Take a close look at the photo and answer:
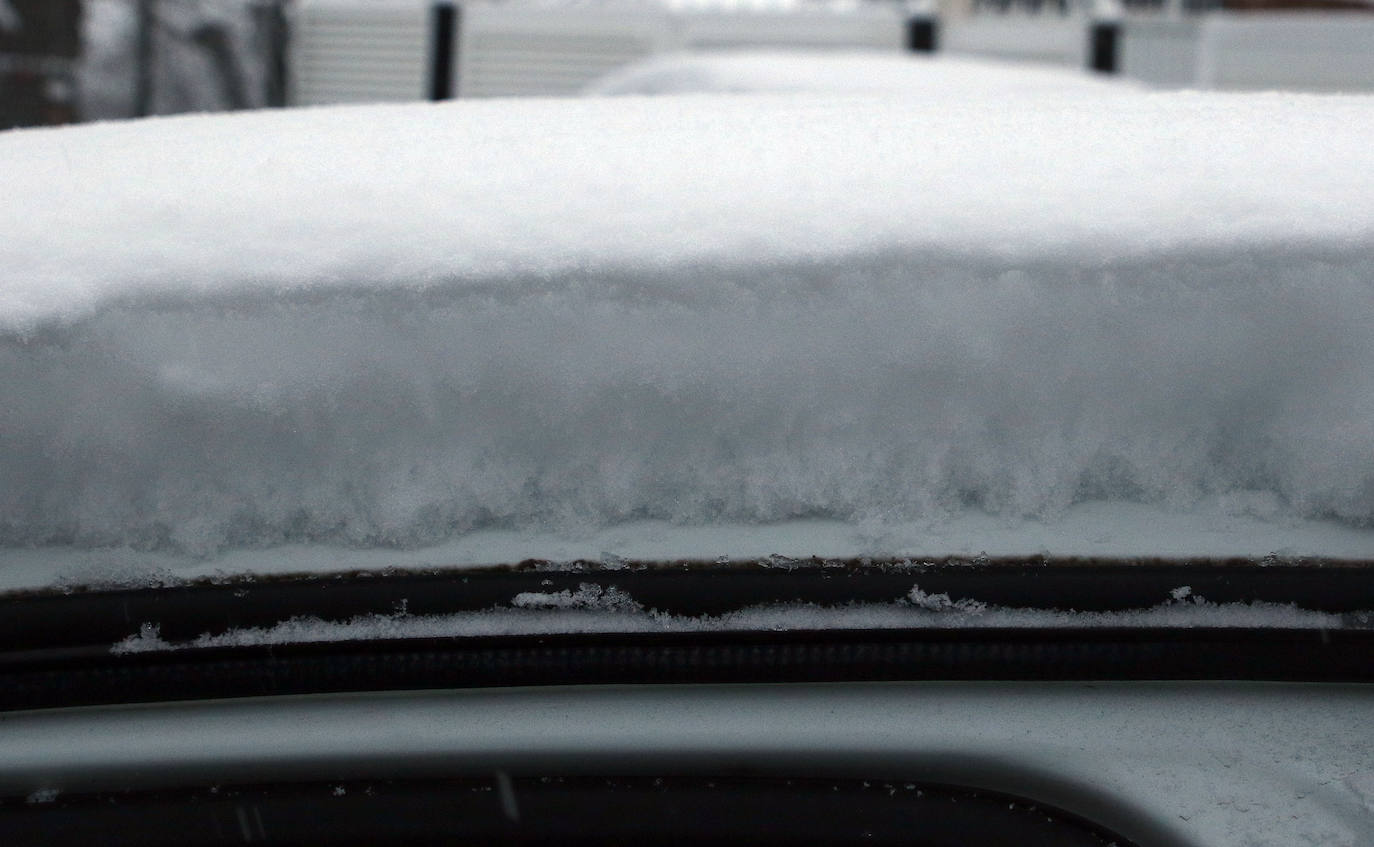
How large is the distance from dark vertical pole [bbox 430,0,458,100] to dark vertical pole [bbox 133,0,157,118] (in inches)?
81.0

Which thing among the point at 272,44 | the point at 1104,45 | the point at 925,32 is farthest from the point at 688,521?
the point at 272,44

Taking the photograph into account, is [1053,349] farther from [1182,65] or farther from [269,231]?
[1182,65]

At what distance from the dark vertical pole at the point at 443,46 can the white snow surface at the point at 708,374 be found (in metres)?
8.87

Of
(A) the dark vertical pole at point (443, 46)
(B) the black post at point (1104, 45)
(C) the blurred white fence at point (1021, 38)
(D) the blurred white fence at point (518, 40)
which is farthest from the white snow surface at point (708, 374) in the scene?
(A) the dark vertical pole at point (443, 46)

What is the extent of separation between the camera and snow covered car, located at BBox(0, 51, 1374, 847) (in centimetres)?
59

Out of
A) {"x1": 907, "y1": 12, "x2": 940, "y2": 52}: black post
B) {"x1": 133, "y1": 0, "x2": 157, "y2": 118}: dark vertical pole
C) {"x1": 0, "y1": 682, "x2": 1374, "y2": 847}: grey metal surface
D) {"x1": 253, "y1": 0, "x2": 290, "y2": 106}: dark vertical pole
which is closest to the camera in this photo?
{"x1": 0, "y1": 682, "x2": 1374, "y2": 847}: grey metal surface

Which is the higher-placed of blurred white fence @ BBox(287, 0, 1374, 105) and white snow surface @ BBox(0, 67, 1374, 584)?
blurred white fence @ BBox(287, 0, 1374, 105)

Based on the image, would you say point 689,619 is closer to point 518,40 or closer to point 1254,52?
point 518,40

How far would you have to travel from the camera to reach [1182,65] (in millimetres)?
8711

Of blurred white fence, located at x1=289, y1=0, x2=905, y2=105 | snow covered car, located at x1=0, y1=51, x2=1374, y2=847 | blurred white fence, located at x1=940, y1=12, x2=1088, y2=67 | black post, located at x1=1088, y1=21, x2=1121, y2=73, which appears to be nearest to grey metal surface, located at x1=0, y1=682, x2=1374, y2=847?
snow covered car, located at x1=0, y1=51, x2=1374, y2=847

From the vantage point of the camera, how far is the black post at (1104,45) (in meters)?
8.48

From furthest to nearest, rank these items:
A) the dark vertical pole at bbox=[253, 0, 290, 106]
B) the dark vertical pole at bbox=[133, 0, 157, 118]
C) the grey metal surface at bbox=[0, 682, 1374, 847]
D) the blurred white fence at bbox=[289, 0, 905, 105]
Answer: the dark vertical pole at bbox=[253, 0, 290, 106]
the blurred white fence at bbox=[289, 0, 905, 105]
the dark vertical pole at bbox=[133, 0, 157, 118]
the grey metal surface at bbox=[0, 682, 1374, 847]

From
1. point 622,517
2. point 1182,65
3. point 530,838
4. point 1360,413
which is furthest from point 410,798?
point 1182,65

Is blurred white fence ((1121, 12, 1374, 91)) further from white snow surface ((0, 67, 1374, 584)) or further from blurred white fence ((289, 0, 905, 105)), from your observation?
white snow surface ((0, 67, 1374, 584))
